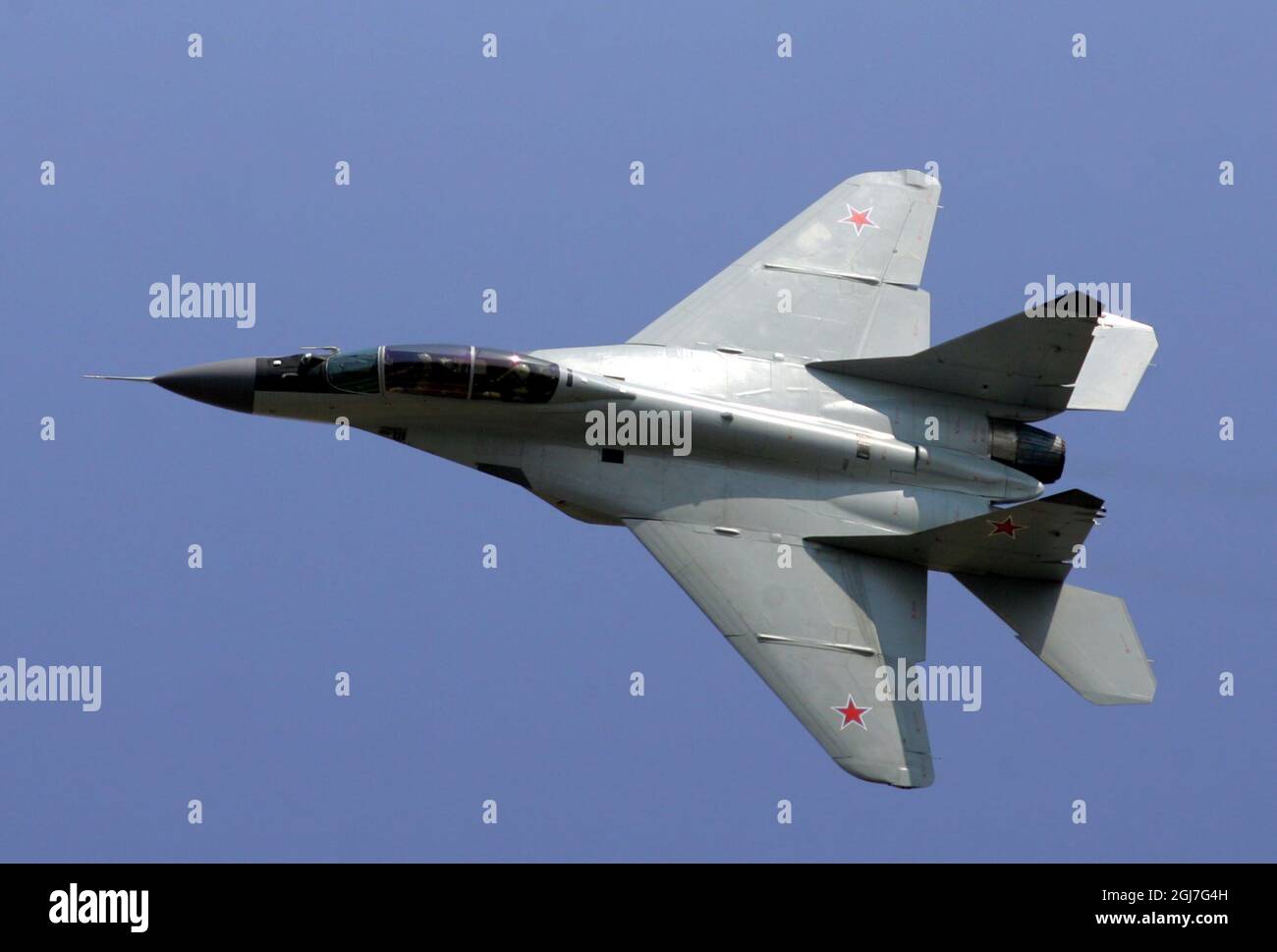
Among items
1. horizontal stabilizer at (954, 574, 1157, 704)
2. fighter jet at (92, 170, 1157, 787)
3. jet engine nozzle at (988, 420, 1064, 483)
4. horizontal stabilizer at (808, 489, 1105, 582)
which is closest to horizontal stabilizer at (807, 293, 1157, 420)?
fighter jet at (92, 170, 1157, 787)

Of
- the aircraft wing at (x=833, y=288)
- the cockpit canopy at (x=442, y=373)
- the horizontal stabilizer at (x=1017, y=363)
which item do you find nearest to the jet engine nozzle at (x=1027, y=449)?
the horizontal stabilizer at (x=1017, y=363)

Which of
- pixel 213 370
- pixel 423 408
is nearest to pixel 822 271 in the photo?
pixel 423 408

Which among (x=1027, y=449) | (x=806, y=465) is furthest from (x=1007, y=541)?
(x=806, y=465)

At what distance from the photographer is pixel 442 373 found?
2231cm

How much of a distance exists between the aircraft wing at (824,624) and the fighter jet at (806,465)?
0.02m

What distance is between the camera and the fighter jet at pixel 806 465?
72.8 ft

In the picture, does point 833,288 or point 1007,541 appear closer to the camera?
point 1007,541

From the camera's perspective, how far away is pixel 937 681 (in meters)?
22.1

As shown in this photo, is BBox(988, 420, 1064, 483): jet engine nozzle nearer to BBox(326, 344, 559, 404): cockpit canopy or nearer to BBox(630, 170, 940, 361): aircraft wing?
BBox(630, 170, 940, 361): aircraft wing

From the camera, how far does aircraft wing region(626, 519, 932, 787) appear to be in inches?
845

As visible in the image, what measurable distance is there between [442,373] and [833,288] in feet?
16.7

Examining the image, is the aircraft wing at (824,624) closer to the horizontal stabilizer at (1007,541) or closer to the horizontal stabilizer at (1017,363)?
the horizontal stabilizer at (1007,541)

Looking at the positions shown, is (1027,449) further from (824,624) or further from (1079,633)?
(824,624)

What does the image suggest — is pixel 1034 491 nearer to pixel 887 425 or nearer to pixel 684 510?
pixel 887 425
